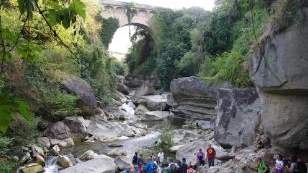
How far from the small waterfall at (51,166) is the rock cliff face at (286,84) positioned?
695 cm

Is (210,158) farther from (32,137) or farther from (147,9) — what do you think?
(147,9)

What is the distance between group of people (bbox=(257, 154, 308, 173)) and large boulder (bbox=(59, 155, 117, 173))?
16.0 ft

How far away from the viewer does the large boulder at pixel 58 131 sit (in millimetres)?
17106

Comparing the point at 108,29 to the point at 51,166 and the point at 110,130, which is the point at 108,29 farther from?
the point at 51,166

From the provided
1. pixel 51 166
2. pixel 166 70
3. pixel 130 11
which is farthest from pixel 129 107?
pixel 51 166

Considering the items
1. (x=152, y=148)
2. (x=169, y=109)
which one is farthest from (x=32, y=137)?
(x=169, y=109)

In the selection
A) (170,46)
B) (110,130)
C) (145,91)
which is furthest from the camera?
(170,46)

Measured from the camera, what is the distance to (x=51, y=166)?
13.8 m

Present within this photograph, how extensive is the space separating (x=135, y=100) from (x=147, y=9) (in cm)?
1025

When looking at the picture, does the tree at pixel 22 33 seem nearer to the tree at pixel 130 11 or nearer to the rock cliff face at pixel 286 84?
the rock cliff face at pixel 286 84

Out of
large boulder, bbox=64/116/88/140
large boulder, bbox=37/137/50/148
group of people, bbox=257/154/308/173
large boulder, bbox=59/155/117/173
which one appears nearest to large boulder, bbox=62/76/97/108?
large boulder, bbox=64/116/88/140

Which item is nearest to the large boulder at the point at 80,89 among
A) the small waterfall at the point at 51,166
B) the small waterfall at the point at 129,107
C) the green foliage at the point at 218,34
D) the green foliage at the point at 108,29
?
the small waterfall at the point at 51,166

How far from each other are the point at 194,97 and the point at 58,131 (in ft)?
28.9

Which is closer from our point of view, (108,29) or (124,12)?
(108,29)
